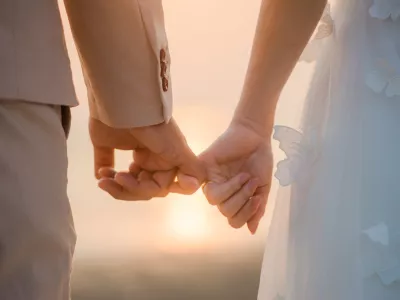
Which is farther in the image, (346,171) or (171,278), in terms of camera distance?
(171,278)

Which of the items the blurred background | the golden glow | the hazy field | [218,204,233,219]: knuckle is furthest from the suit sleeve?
the hazy field

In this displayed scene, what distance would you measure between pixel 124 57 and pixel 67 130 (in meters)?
0.16

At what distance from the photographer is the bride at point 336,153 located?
868 mm

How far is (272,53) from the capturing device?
3.59ft

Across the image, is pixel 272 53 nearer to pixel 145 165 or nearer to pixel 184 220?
pixel 145 165

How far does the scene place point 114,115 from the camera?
3.19ft

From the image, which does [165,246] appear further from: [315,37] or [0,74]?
[0,74]

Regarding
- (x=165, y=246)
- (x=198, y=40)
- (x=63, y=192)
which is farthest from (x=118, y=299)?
(x=63, y=192)

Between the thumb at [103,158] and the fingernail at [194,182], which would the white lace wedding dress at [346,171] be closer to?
the fingernail at [194,182]

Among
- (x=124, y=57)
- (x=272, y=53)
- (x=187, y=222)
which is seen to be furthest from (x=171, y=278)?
(x=124, y=57)

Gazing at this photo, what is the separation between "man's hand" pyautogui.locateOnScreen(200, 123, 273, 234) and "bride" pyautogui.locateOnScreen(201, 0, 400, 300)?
103 millimetres

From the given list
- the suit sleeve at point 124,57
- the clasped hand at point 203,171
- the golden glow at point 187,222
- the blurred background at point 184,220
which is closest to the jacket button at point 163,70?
the suit sleeve at point 124,57

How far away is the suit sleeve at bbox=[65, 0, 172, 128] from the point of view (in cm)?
93

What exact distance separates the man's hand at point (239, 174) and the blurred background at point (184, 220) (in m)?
0.66
